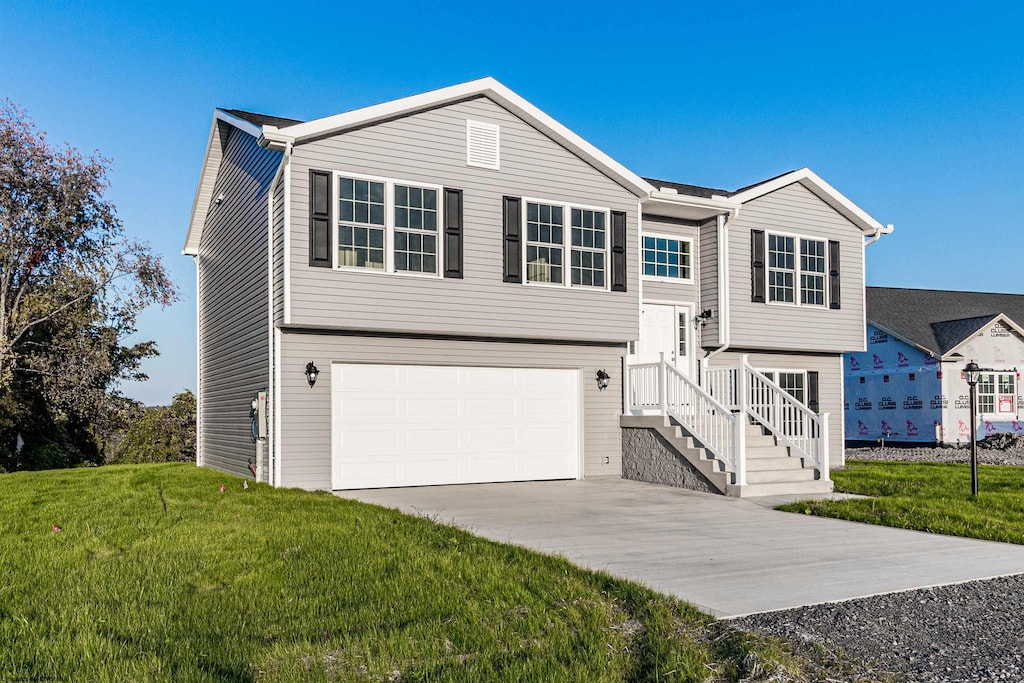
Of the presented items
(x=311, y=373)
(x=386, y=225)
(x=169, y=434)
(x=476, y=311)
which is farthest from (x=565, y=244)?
(x=169, y=434)

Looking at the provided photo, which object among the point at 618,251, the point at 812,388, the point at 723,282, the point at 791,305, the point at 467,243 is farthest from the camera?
the point at 812,388

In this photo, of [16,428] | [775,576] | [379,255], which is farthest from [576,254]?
[16,428]

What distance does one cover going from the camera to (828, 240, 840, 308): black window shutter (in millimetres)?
18109

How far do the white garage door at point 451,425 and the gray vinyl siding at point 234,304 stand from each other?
1638 mm

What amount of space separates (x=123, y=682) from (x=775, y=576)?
179 inches

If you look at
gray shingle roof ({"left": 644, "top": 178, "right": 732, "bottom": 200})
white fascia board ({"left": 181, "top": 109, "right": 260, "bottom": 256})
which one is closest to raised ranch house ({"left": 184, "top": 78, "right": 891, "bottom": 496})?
white fascia board ({"left": 181, "top": 109, "right": 260, "bottom": 256})

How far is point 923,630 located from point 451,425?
385 inches

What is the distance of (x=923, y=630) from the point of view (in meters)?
4.99

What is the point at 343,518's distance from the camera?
29.9 ft

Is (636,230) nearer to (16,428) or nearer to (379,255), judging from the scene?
(379,255)

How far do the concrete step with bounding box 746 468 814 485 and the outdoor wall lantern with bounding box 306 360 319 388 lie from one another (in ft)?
22.1

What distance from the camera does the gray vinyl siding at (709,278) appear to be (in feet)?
55.7

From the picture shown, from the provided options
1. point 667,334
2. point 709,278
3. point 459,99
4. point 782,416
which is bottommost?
point 782,416

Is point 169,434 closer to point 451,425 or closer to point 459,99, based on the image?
point 451,425
